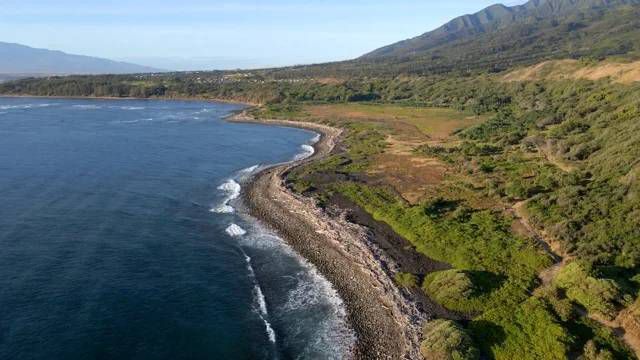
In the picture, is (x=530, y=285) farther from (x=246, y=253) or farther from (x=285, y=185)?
(x=285, y=185)

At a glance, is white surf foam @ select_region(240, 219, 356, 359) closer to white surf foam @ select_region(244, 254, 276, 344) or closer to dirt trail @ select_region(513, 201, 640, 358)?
white surf foam @ select_region(244, 254, 276, 344)

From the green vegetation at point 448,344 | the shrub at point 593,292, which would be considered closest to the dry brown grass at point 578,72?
the shrub at point 593,292

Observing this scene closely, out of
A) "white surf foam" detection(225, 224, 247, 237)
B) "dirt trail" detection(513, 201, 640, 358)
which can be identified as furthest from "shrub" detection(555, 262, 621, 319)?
"white surf foam" detection(225, 224, 247, 237)

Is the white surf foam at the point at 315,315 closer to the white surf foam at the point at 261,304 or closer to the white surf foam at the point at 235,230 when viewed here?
the white surf foam at the point at 261,304

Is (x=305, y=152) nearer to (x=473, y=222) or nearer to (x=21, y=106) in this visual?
(x=473, y=222)

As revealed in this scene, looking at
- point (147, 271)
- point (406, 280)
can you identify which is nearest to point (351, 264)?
point (406, 280)

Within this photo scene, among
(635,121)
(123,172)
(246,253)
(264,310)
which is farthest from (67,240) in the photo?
(635,121)
